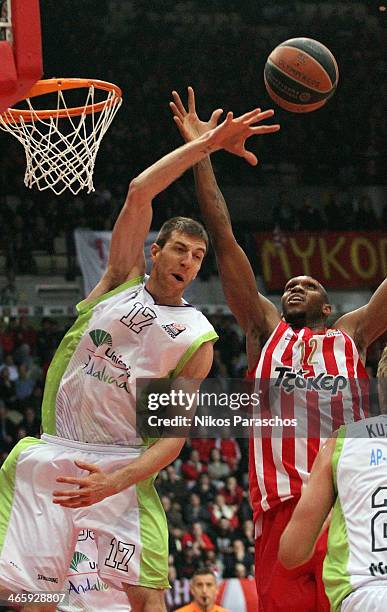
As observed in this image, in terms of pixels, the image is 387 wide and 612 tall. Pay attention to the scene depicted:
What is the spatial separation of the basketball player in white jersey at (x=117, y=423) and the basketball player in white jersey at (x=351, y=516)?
3.89ft

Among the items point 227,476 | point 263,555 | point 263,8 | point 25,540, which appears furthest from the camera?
point 263,8

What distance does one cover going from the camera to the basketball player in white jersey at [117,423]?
15.3 ft

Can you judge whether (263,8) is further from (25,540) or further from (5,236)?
(25,540)

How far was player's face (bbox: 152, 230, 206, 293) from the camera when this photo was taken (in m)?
4.95

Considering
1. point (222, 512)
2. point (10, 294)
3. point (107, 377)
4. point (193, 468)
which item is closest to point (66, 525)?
point (107, 377)

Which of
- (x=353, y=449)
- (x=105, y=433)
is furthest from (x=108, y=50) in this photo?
(x=353, y=449)

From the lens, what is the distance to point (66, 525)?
4.73m

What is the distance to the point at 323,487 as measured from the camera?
3605 millimetres

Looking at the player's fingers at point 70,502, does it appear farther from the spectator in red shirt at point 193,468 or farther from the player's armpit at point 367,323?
the spectator in red shirt at point 193,468

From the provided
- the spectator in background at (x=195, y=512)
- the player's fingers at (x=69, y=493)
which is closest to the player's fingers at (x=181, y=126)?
the player's fingers at (x=69, y=493)

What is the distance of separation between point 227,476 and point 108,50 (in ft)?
26.3

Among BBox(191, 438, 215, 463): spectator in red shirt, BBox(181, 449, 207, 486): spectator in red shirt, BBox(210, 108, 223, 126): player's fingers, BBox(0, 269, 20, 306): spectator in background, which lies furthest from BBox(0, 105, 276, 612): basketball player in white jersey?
BBox(0, 269, 20, 306): spectator in background

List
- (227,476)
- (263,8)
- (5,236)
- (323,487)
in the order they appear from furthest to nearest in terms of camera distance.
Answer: (263,8) < (5,236) < (227,476) < (323,487)

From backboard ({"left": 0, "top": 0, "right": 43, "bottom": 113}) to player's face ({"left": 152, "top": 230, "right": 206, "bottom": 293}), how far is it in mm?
941
